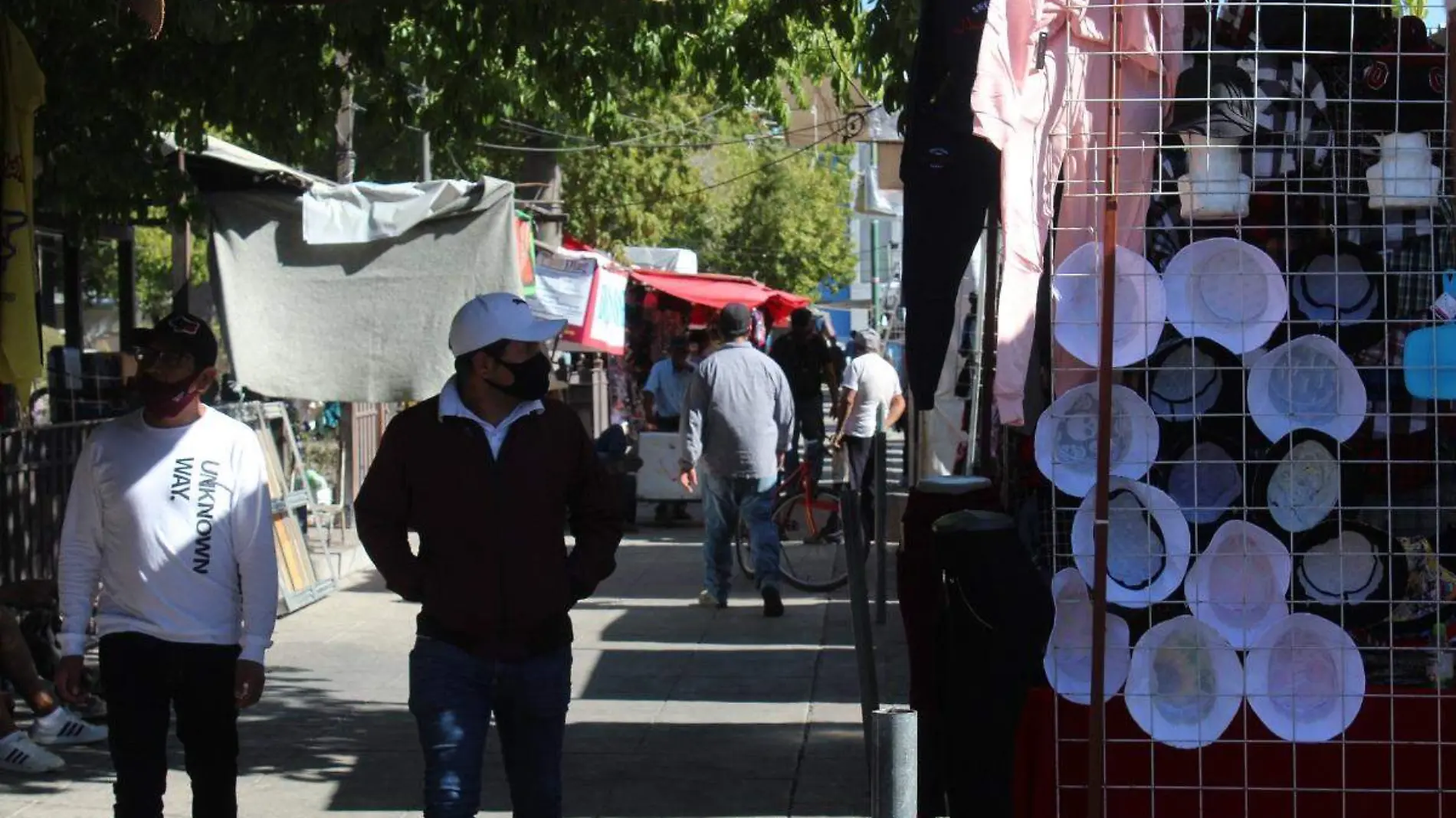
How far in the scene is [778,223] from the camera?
57000mm

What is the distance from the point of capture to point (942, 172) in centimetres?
561

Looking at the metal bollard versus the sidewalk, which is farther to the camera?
the sidewalk

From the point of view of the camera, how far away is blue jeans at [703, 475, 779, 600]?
11.6 m

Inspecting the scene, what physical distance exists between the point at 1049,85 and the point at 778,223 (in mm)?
52235

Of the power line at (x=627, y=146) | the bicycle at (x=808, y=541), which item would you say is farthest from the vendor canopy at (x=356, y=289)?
the power line at (x=627, y=146)

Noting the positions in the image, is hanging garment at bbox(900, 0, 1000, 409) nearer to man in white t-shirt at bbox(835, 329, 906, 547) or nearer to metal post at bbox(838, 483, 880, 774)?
metal post at bbox(838, 483, 880, 774)

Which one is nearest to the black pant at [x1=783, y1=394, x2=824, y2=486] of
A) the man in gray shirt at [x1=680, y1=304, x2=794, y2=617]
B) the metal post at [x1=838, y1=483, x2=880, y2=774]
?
the man in gray shirt at [x1=680, y1=304, x2=794, y2=617]

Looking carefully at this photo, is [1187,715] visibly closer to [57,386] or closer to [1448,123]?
[1448,123]

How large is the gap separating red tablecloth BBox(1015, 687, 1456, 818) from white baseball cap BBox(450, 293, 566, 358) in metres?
1.76

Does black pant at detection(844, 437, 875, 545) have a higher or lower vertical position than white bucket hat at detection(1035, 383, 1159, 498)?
lower

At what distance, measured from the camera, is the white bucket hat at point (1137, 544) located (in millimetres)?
5023

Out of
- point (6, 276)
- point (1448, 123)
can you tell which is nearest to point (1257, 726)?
point (1448, 123)

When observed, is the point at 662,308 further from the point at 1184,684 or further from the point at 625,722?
the point at 1184,684

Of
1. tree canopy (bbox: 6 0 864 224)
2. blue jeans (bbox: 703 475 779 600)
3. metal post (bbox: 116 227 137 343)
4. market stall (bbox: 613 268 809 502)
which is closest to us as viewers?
tree canopy (bbox: 6 0 864 224)
